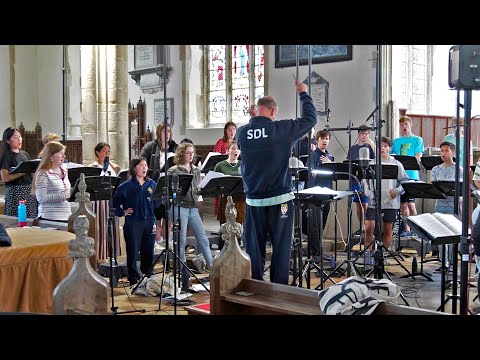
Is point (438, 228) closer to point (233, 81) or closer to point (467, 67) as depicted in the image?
point (467, 67)

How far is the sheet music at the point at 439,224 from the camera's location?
14.0 ft

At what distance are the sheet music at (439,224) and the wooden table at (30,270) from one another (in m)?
2.32

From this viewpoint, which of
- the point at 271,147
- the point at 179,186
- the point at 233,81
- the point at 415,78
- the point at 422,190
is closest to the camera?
the point at 271,147

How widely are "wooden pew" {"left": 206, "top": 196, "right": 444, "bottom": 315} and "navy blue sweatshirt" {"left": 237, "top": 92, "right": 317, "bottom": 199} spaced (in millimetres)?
1594

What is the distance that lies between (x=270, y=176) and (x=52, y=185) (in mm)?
2232

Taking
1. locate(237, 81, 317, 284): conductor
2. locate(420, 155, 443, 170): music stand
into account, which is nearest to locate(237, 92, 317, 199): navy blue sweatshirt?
locate(237, 81, 317, 284): conductor

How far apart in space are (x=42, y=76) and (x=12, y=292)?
15137mm

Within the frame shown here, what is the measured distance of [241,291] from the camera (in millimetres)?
3461

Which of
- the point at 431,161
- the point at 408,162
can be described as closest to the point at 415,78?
the point at 431,161

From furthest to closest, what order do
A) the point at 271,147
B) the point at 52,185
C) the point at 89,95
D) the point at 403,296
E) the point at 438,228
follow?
the point at 89,95 < the point at 52,185 < the point at 403,296 < the point at 271,147 < the point at 438,228

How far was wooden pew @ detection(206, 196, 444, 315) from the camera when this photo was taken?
3.17 meters

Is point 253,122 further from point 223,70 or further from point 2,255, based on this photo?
point 223,70

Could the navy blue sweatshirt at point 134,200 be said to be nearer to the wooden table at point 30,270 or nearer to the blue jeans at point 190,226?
the blue jeans at point 190,226

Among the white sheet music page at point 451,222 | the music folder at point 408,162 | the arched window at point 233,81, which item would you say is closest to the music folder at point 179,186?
the white sheet music page at point 451,222
